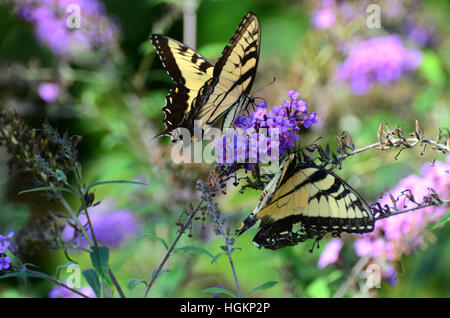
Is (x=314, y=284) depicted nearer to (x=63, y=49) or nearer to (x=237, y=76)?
(x=237, y=76)

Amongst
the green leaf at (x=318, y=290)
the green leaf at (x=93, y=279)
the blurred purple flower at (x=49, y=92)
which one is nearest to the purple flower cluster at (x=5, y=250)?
the green leaf at (x=93, y=279)

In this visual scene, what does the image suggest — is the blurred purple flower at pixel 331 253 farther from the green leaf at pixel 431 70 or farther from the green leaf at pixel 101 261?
the green leaf at pixel 431 70

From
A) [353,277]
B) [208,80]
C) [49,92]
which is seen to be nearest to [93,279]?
[208,80]

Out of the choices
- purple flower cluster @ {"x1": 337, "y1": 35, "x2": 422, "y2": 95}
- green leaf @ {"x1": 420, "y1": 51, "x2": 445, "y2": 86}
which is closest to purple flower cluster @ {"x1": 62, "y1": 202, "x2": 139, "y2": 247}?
purple flower cluster @ {"x1": 337, "y1": 35, "x2": 422, "y2": 95}

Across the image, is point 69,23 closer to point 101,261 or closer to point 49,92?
point 49,92

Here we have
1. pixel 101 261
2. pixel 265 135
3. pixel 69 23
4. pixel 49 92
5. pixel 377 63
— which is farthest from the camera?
pixel 377 63

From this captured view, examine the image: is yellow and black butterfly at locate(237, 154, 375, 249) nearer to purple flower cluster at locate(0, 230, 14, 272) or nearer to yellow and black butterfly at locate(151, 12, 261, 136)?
yellow and black butterfly at locate(151, 12, 261, 136)
